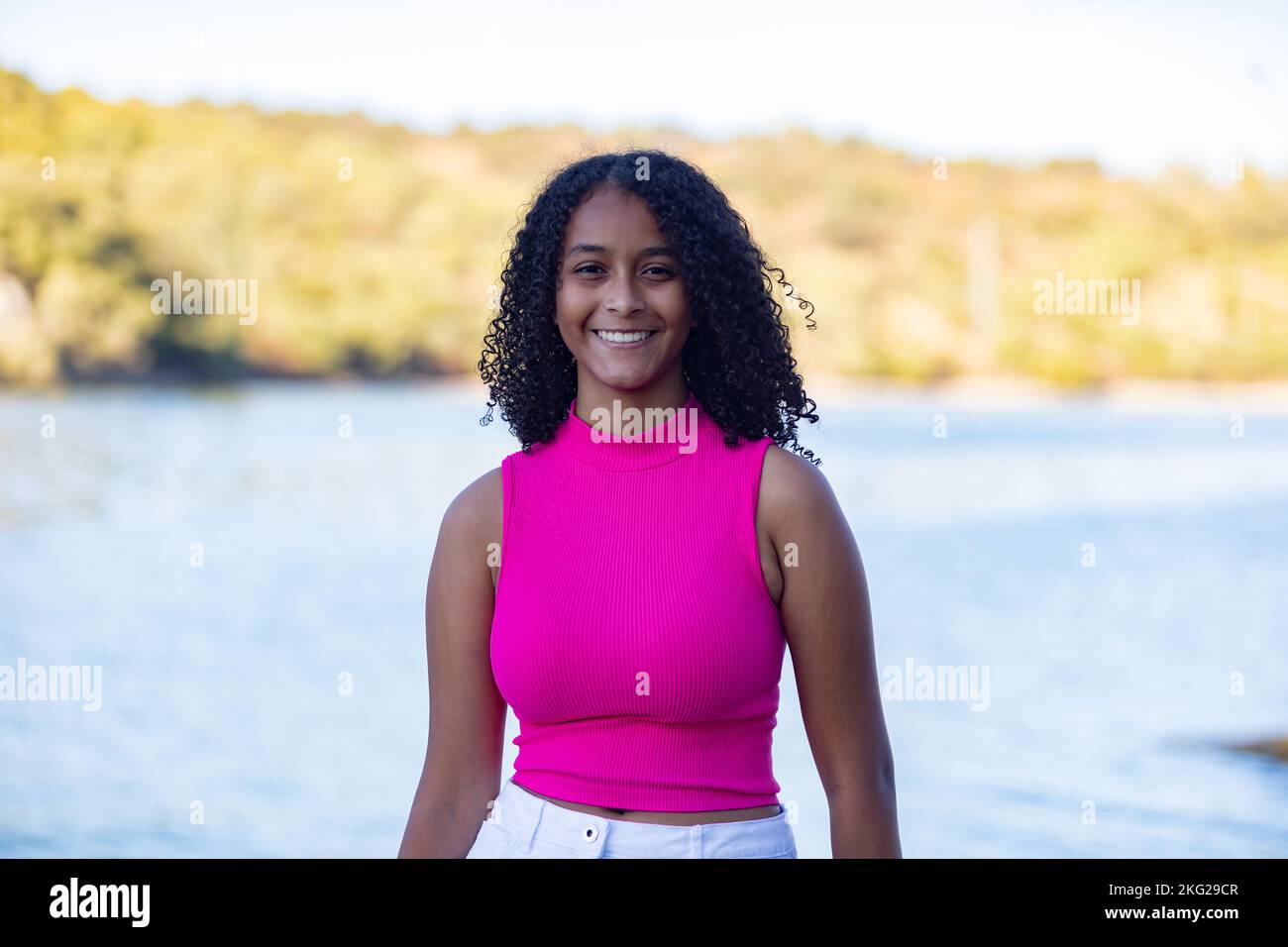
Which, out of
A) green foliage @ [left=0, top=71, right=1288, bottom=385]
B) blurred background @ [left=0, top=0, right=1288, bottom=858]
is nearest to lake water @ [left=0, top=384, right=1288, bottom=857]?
blurred background @ [left=0, top=0, right=1288, bottom=858]

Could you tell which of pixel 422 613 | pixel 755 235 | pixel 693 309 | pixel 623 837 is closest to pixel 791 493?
pixel 693 309

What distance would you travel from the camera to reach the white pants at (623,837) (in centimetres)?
162

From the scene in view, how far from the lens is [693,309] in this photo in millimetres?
Result: 1807

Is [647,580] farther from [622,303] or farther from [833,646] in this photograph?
[622,303]

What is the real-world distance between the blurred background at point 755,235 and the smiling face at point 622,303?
9518 mm

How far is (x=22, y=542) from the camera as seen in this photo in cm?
1920

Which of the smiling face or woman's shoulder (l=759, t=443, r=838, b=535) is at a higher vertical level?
the smiling face

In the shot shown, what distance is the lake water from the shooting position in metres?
8.50

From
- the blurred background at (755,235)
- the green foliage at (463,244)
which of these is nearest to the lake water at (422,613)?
the blurred background at (755,235)

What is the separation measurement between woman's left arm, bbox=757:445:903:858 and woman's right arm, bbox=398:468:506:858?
35cm

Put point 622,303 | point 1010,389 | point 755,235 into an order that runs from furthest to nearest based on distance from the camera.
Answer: point 1010,389 → point 755,235 → point 622,303

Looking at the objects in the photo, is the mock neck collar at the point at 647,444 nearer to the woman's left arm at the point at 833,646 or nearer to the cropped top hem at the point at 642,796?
the woman's left arm at the point at 833,646

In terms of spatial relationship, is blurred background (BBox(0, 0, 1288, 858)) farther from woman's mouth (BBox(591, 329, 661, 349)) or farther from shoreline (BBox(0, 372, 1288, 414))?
woman's mouth (BBox(591, 329, 661, 349))

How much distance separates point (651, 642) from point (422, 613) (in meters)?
15.2
